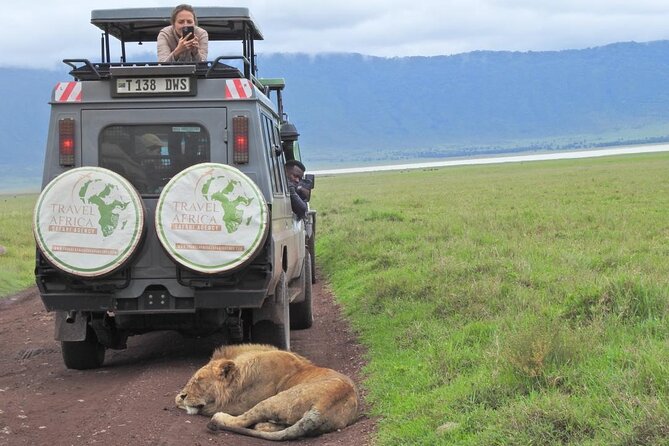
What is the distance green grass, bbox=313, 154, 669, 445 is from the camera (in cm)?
514

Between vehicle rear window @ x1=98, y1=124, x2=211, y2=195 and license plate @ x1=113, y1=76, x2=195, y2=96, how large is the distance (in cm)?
27

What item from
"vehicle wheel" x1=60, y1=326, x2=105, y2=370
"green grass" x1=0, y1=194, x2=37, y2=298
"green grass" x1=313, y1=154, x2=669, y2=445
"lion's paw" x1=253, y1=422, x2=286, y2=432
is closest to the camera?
"green grass" x1=313, y1=154, x2=669, y2=445

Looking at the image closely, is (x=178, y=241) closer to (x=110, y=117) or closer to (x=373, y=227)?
(x=110, y=117)

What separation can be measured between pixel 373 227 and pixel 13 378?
455 inches

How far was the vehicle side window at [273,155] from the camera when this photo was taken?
7961 mm

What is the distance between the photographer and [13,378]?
806cm

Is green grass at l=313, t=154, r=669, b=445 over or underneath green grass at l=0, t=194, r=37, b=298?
over

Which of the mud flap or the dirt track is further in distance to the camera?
the mud flap

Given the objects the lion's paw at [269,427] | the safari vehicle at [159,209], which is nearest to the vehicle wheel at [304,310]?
the safari vehicle at [159,209]

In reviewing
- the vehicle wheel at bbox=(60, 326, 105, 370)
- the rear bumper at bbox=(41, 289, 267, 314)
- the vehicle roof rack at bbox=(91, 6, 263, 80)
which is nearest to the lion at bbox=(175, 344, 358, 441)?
the rear bumper at bbox=(41, 289, 267, 314)

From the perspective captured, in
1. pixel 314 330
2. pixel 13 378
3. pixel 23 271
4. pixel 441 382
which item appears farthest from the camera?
pixel 23 271

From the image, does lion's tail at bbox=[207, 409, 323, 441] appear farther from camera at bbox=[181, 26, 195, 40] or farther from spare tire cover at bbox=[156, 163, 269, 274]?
camera at bbox=[181, 26, 195, 40]

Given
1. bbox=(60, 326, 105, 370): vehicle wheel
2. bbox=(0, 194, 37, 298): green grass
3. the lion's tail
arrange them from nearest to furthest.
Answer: the lion's tail < bbox=(60, 326, 105, 370): vehicle wheel < bbox=(0, 194, 37, 298): green grass

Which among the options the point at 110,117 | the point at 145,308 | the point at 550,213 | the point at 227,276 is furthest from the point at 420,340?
the point at 550,213
